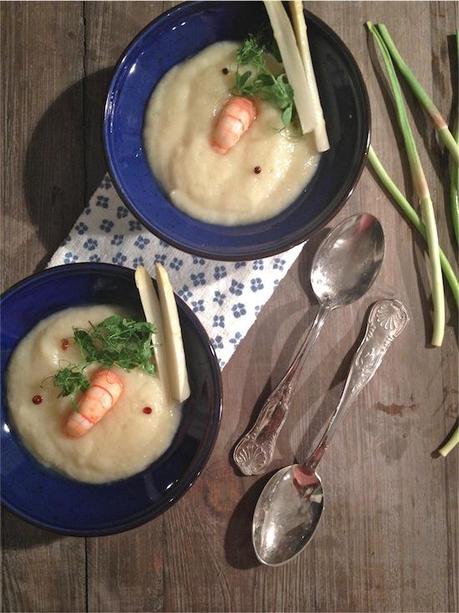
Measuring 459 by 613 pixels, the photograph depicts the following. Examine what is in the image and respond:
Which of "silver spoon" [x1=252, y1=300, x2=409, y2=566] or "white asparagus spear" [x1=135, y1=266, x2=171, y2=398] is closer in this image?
"white asparagus spear" [x1=135, y1=266, x2=171, y2=398]

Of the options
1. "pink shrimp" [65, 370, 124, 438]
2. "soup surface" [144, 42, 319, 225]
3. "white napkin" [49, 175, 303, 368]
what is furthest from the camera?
"white napkin" [49, 175, 303, 368]

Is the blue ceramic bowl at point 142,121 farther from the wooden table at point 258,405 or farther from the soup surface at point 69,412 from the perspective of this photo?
the soup surface at point 69,412

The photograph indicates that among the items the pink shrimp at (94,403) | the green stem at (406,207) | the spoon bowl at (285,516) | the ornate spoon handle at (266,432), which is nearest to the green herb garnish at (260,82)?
the green stem at (406,207)

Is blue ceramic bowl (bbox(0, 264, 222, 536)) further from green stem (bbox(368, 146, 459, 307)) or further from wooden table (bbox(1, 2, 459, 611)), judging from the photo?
green stem (bbox(368, 146, 459, 307))

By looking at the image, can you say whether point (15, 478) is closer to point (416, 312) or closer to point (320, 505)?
point (320, 505)

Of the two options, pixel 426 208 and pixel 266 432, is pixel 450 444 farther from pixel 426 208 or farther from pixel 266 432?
pixel 426 208

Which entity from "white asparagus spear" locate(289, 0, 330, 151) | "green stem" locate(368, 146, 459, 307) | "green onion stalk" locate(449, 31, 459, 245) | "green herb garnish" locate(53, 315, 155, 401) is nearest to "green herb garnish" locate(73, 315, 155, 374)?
"green herb garnish" locate(53, 315, 155, 401)
